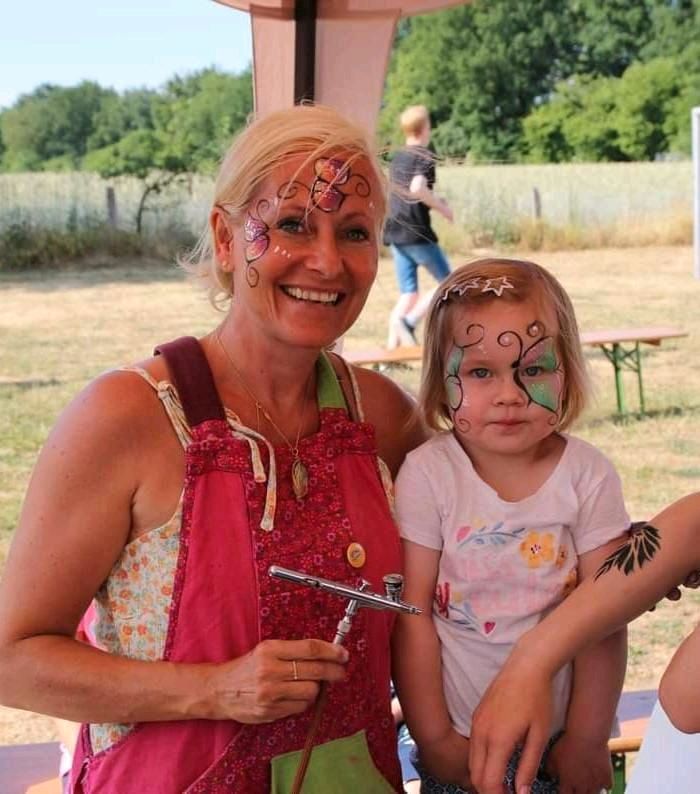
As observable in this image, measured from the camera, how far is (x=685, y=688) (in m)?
1.19

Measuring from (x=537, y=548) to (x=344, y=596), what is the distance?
1.41 ft

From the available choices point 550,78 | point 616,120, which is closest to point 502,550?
point 616,120

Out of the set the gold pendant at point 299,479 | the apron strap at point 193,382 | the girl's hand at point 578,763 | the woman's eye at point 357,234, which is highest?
the woman's eye at point 357,234

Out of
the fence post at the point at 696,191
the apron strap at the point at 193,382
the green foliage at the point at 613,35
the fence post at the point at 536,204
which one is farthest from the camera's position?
the green foliage at the point at 613,35

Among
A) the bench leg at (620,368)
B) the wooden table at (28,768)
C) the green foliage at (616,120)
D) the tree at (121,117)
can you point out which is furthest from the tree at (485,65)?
the wooden table at (28,768)

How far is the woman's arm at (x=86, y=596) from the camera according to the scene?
4.69 ft

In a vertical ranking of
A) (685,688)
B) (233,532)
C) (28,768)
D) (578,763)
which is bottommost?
(28,768)

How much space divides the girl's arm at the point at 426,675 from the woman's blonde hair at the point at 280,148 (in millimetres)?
490

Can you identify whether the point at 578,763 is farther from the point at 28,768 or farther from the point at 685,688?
the point at 28,768

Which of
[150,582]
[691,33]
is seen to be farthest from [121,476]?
[691,33]

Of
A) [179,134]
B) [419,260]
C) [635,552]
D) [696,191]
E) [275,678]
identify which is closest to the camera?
[275,678]

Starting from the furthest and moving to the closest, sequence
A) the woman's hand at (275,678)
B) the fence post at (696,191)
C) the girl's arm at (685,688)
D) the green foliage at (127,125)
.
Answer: the green foliage at (127,125)
the fence post at (696,191)
the woman's hand at (275,678)
the girl's arm at (685,688)

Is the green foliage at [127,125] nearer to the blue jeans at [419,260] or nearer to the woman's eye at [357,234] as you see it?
the blue jeans at [419,260]

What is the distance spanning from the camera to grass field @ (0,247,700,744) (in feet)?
20.1
